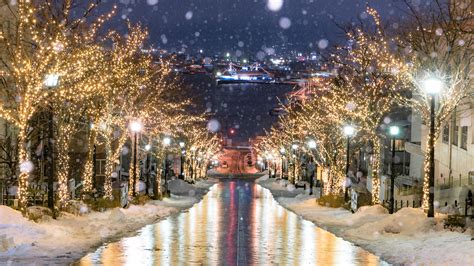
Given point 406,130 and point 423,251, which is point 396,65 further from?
point 406,130

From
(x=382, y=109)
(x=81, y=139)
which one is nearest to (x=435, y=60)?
(x=382, y=109)

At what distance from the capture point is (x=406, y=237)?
869 inches

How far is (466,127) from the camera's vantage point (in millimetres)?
42875

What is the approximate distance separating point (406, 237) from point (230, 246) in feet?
18.0

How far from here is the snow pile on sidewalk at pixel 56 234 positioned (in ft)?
56.1

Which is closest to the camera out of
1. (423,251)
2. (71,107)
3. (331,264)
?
(331,264)

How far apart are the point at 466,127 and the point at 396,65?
15.1 meters

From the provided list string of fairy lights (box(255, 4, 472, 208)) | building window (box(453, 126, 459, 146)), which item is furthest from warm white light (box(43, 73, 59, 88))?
building window (box(453, 126, 459, 146))

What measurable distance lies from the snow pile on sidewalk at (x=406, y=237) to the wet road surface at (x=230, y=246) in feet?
2.12

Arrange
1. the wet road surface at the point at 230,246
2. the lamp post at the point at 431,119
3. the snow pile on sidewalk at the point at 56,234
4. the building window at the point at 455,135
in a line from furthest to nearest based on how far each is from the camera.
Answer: the building window at the point at 455,135 → the lamp post at the point at 431,119 → the wet road surface at the point at 230,246 → the snow pile on sidewalk at the point at 56,234

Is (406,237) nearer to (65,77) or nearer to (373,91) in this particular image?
(65,77)

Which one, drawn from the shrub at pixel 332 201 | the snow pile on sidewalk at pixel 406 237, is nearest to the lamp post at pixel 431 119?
the snow pile on sidewalk at pixel 406 237

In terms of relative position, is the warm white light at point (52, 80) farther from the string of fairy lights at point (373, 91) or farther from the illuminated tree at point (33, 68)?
the string of fairy lights at point (373, 91)

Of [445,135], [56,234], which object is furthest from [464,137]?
[56,234]
